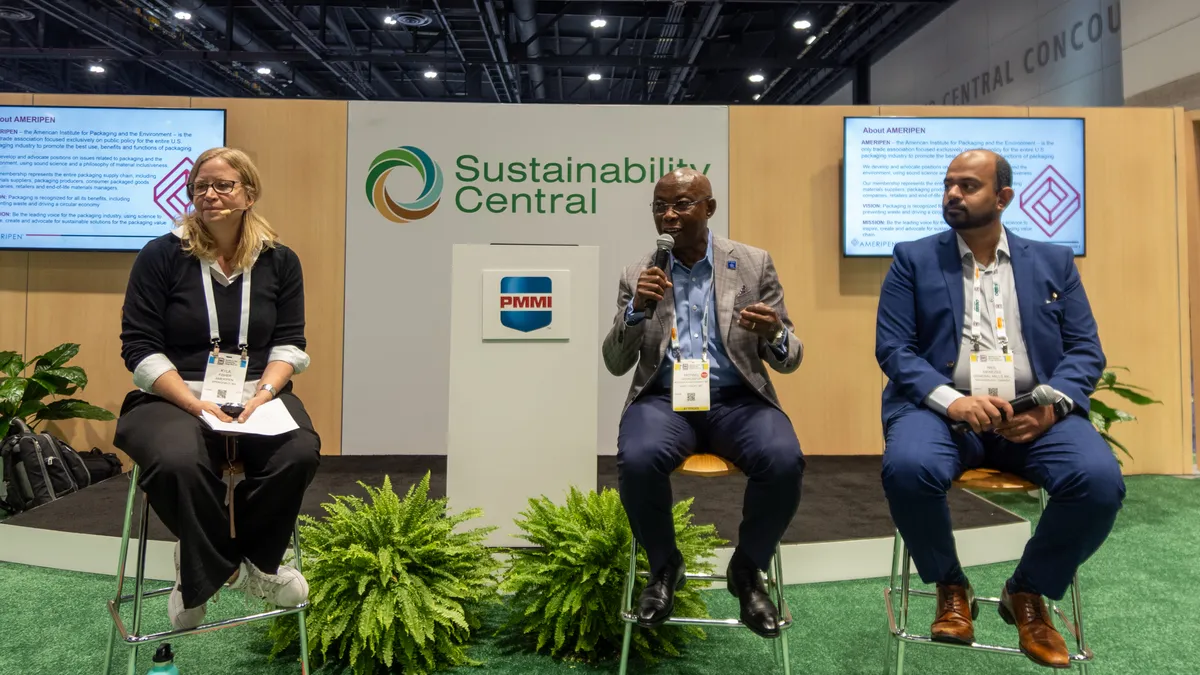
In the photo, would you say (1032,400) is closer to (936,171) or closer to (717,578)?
(717,578)

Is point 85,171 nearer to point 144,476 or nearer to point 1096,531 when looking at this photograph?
point 144,476

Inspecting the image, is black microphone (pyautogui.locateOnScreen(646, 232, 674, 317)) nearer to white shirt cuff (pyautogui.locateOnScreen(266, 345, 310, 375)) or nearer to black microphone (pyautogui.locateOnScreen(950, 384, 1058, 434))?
black microphone (pyautogui.locateOnScreen(950, 384, 1058, 434))

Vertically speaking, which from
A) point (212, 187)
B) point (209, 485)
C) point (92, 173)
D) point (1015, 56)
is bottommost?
point (209, 485)

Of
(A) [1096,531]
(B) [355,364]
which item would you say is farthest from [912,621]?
(B) [355,364]

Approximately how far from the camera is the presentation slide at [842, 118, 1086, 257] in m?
4.69

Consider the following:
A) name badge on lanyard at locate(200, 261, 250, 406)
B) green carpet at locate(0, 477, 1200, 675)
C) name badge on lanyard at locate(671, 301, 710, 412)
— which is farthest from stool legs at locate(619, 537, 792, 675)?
name badge on lanyard at locate(200, 261, 250, 406)

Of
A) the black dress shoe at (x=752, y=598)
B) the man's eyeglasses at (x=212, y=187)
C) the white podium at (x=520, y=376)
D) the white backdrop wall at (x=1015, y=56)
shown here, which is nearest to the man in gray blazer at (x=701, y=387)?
the black dress shoe at (x=752, y=598)

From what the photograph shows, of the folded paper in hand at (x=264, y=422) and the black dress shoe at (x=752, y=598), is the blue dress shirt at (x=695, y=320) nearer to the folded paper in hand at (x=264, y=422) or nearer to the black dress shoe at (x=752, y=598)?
the black dress shoe at (x=752, y=598)

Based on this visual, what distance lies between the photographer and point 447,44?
1057 centimetres

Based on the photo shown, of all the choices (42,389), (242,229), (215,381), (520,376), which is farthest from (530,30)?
(215,381)

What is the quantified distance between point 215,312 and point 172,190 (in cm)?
309

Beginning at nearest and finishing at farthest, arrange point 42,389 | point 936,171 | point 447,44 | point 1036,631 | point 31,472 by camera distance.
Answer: point 1036,631
point 31,472
point 42,389
point 936,171
point 447,44

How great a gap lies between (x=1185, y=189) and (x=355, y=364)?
557 cm

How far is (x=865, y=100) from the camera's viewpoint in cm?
1032
